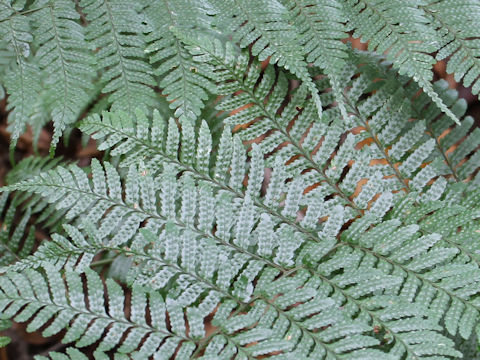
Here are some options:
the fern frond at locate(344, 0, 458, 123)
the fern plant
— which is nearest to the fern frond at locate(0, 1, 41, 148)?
the fern plant

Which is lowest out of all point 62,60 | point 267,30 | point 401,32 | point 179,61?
point 62,60

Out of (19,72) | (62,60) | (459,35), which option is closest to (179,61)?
(62,60)

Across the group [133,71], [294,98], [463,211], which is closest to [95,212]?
[133,71]

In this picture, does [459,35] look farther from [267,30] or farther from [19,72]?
[19,72]

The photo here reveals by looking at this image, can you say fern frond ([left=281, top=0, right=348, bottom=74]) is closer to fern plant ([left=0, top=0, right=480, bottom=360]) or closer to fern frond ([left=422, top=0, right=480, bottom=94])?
fern plant ([left=0, top=0, right=480, bottom=360])

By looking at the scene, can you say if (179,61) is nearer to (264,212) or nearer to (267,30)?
(267,30)

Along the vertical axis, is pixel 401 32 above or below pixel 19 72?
above
